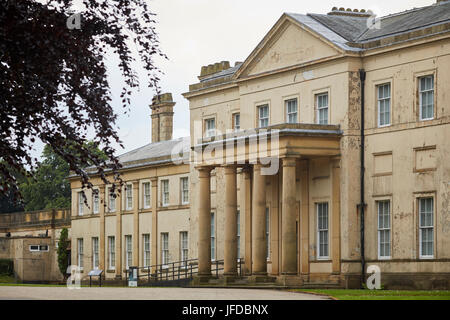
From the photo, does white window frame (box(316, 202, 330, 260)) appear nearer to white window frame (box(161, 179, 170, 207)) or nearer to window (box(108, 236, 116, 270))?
white window frame (box(161, 179, 170, 207))

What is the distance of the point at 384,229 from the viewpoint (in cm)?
3947

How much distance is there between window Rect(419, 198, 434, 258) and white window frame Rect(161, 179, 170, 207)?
21689 millimetres

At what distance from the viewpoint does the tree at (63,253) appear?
6912 centimetres

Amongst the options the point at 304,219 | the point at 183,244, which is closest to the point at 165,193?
the point at 183,244

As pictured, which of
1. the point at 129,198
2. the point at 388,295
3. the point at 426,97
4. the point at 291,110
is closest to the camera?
the point at 388,295

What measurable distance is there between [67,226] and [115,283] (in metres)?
13.2

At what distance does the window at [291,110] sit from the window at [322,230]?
13.4 ft

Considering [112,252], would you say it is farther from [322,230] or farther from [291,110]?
[322,230]

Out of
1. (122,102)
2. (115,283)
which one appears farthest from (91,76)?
(115,283)

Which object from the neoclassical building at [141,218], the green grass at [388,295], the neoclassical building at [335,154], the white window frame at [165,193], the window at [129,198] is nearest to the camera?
the green grass at [388,295]

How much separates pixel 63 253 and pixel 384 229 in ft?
113

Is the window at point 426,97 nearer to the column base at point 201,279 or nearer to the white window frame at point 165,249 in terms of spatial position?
the column base at point 201,279

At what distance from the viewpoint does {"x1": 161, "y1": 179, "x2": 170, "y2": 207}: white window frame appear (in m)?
57.1

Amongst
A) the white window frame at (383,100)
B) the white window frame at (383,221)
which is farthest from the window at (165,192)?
the white window frame at (383,100)
